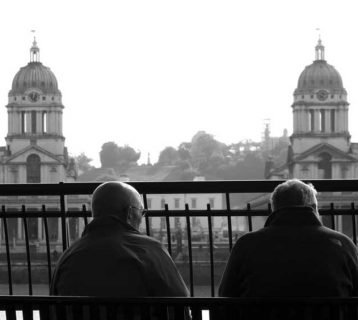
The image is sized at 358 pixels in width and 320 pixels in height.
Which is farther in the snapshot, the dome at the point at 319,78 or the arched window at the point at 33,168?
the dome at the point at 319,78

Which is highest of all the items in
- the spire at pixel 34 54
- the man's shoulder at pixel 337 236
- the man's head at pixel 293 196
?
the spire at pixel 34 54

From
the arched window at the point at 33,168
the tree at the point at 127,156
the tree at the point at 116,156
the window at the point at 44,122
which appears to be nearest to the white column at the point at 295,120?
the window at the point at 44,122

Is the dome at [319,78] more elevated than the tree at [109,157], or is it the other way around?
the dome at [319,78]

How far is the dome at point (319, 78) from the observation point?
8425cm

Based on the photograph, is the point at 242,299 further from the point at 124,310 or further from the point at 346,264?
the point at 346,264

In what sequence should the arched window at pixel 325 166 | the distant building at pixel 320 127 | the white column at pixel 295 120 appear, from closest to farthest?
the arched window at pixel 325 166
the distant building at pixel 320 127
the white column at pixel 295 120

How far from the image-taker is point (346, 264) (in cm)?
355

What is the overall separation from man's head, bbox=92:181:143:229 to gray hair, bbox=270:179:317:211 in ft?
1.37

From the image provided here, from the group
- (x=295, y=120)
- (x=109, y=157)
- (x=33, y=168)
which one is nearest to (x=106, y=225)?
(x=33, y=168)

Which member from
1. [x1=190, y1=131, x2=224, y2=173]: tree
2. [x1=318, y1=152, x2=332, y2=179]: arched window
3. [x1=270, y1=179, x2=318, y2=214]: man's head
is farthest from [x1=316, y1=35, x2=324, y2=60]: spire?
[x1=270, y1=179, x2=318, y2=214]: man's head

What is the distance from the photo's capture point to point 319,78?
84875 mm

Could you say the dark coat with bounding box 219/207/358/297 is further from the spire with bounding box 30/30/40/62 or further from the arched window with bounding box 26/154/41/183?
the spire with bounding box 30/30/40/62

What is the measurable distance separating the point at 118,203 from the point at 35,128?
276 ft

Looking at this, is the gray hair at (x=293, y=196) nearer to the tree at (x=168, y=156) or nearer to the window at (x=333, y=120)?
the window at (x=333, y=120)
